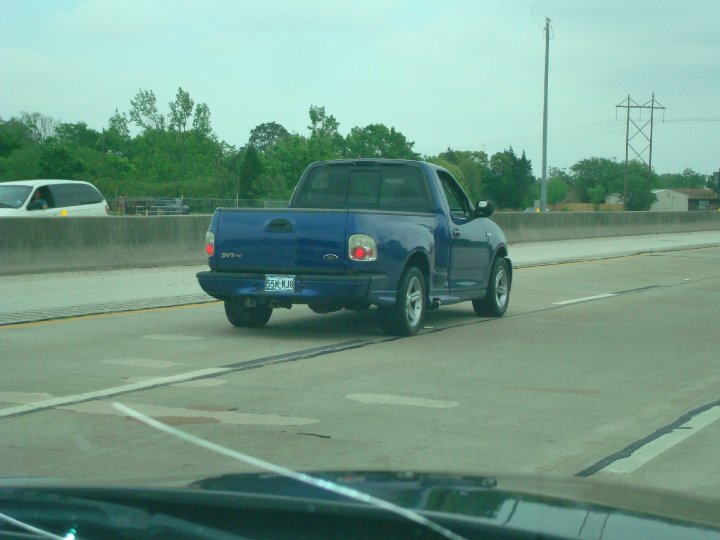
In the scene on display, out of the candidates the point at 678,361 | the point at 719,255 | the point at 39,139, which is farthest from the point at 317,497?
the point at 39,139

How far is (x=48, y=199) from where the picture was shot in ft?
82.8

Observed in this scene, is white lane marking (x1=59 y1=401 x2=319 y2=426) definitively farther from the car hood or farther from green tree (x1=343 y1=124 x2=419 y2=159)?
green tree (x1=343 y1=124 x2=419 y2=159)

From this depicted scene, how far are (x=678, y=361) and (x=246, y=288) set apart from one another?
13.8 feet

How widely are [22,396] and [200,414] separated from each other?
1.46 metres

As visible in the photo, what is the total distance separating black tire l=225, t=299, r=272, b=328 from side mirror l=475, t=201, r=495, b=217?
9.15 ft

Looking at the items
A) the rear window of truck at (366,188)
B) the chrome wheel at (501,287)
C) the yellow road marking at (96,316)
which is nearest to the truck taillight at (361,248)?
the rear window of truck at (366,188)

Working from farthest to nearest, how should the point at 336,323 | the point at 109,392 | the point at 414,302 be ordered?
1. the point at 336,323
2. the point at 414,302
3. the point at 109,392

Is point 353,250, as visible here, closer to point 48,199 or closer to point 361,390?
point 361,390

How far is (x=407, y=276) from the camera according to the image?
11.7 meters

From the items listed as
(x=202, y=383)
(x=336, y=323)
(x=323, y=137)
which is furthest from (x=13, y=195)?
(x=323, y=137)

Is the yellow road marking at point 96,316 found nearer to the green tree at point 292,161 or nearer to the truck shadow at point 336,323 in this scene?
the truck shadow at point 336,323

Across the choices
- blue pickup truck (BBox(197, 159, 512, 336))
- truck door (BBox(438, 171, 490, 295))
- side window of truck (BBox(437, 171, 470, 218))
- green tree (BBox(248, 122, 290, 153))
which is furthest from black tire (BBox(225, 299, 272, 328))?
green tree (BBox(248, 122, 290, 153))

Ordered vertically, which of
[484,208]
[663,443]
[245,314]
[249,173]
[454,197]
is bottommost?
[663,443]

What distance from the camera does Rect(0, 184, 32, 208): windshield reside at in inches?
955
